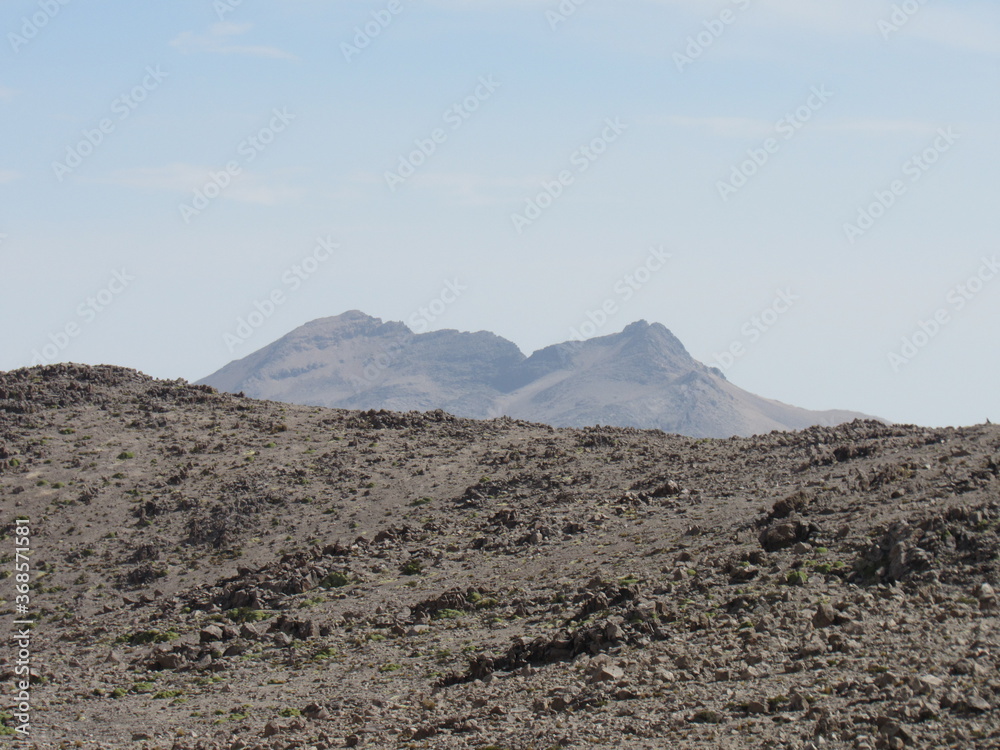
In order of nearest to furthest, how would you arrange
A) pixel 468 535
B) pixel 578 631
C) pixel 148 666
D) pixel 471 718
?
pixel 471 718
pixel 578 631
pixel 148 666
pixel 468 535

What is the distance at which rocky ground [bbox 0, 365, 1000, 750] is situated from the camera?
62.6 feet

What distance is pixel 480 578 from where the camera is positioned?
3234 centimetres

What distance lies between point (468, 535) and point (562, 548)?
4712 millimetres

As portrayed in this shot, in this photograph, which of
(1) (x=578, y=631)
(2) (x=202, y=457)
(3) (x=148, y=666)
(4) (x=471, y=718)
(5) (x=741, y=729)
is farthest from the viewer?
(2) (x=202, y=457)

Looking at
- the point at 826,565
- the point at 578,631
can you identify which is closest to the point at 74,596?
the point at 578,631

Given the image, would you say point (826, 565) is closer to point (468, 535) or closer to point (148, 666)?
point (468, 535)

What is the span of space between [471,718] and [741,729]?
531cm

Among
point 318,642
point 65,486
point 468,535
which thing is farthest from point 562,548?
point 65,486

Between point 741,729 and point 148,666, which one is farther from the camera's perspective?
point 148,666

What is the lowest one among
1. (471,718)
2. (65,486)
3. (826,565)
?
(471,718)

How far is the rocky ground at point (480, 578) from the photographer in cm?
1909

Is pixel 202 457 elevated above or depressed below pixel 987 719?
above

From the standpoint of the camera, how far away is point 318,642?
28406 mm

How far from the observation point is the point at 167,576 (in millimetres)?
38719
